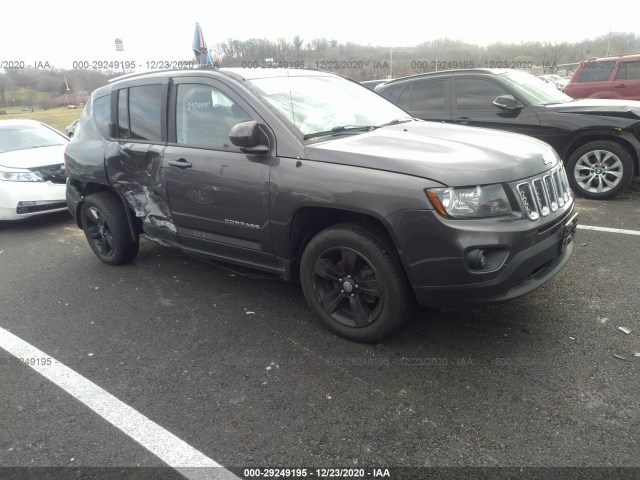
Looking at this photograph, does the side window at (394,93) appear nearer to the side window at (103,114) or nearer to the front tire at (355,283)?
the side window at (103,114)

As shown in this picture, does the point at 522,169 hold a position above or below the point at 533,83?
below

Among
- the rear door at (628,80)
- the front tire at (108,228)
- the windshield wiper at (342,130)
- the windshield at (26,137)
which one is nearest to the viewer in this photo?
the windshield wiper at (342,130)

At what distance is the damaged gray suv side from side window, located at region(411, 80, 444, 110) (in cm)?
309

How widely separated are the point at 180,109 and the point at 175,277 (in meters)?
1.64

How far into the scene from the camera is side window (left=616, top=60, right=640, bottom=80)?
33.2ft

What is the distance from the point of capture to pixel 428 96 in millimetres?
6996

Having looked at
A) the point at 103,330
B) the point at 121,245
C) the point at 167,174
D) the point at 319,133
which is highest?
the point at 319,133

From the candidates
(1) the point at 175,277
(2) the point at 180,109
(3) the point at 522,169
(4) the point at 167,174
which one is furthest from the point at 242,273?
(3) the point at 522,169

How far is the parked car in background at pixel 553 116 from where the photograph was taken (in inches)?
229

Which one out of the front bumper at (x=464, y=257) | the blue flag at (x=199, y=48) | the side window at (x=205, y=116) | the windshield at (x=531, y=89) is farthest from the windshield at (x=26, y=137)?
the windshield at (x=531, y=89)

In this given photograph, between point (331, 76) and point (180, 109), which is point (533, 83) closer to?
point (331, 76)

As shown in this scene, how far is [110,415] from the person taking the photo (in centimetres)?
254

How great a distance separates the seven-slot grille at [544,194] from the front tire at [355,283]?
2.70ft

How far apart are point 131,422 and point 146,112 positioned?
2.64 meters
